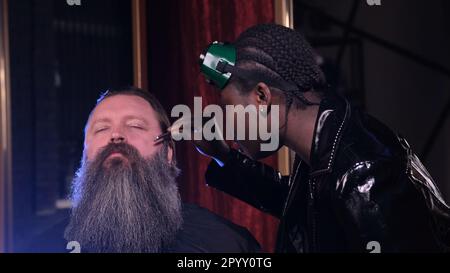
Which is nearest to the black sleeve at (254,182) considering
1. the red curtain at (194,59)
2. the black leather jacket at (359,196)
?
the black leather jacket at (359,196)

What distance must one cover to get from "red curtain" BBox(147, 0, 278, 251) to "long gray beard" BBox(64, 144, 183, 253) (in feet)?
1.51

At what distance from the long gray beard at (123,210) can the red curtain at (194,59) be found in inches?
18.1

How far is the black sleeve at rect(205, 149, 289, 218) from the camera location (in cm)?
168

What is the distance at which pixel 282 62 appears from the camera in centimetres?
136

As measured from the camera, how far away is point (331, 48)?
3.13m

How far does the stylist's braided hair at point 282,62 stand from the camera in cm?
137

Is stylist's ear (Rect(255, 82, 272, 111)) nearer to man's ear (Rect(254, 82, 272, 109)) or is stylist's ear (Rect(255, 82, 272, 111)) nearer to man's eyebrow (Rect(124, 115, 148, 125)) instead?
man's ear (Rect(254, 82, 272, 109))

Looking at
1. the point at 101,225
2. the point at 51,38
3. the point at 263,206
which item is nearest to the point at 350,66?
the point at 263,206

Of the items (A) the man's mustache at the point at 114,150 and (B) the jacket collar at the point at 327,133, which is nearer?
(B) the jacket collar at the point at 327,133

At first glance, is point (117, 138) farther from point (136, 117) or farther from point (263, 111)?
point (263, 111)

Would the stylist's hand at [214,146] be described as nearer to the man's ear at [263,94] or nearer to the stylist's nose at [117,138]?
the stylist's nose at [117,138]

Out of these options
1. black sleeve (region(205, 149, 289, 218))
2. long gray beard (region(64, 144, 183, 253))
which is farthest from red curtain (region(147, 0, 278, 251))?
long gray beard (region(64, 144, 183, 253))

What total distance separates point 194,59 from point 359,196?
3.61ft

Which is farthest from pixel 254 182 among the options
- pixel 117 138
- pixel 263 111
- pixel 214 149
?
pixel 117 138
